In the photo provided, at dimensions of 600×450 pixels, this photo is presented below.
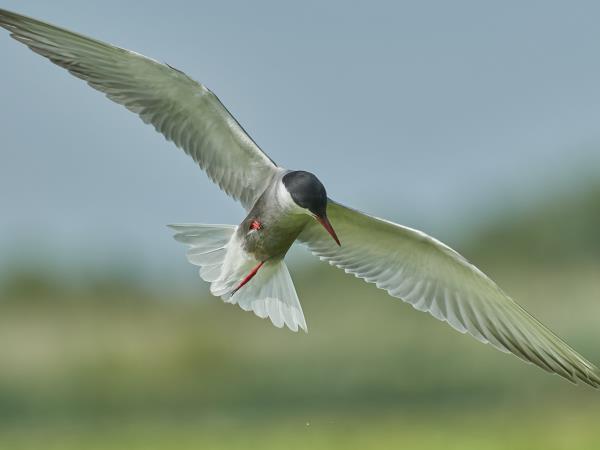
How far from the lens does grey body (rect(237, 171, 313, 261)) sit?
7215mm

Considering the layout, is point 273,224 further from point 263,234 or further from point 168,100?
point 168,100

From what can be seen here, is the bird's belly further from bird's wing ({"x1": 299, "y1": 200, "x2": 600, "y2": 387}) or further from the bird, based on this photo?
bird's wing ({"x1": 299, "y1": 200, "x2": 600, "y2": 387})

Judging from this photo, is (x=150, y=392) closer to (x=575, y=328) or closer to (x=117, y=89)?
(x=575, y=328)

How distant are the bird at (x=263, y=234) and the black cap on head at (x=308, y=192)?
2 cm

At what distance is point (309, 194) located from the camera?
6992mm

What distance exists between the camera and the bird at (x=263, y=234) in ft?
23.8

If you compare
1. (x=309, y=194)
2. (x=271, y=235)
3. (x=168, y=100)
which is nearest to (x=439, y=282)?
(x=271, y=235)

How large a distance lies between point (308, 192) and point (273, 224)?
451 mm

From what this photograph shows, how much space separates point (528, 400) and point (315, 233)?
9.85 meters

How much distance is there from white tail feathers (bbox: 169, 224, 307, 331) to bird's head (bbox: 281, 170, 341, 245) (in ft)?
2.27

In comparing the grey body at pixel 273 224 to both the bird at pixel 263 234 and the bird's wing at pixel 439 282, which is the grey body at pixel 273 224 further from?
the bird's wing at pixel 439 282

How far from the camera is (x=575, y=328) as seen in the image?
1831 centimetres

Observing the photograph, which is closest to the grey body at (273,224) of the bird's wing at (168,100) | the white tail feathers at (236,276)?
the white tail feathers at (236,276)

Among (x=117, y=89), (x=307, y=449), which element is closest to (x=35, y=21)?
(x=117, y=89)
